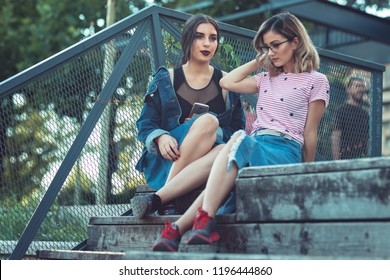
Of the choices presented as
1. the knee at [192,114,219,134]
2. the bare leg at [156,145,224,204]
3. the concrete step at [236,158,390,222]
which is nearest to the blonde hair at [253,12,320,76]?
the knee at [192,114,219,134]

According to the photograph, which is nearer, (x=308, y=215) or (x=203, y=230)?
(x=308, y=215)

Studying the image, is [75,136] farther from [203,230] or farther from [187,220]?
[203,230]

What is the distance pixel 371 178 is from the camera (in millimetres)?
2543

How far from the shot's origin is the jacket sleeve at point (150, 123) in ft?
12.2

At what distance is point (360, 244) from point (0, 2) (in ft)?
39.3

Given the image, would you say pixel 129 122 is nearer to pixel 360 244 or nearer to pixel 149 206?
pixel 149 206

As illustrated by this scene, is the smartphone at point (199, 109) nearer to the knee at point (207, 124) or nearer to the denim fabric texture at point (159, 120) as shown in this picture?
the denim fabric texture at point (159, 120)

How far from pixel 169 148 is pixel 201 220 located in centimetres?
75

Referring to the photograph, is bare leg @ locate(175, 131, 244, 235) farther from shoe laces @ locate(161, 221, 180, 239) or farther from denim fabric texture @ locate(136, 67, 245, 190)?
denim fabric texture @ locate(136, 67, 245, 190)

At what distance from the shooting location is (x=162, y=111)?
3.88 m

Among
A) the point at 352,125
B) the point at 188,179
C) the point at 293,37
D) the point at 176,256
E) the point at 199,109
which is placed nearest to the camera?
the point at 176,256

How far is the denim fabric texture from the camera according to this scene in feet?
12.5

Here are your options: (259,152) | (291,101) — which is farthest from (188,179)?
(291,101)
